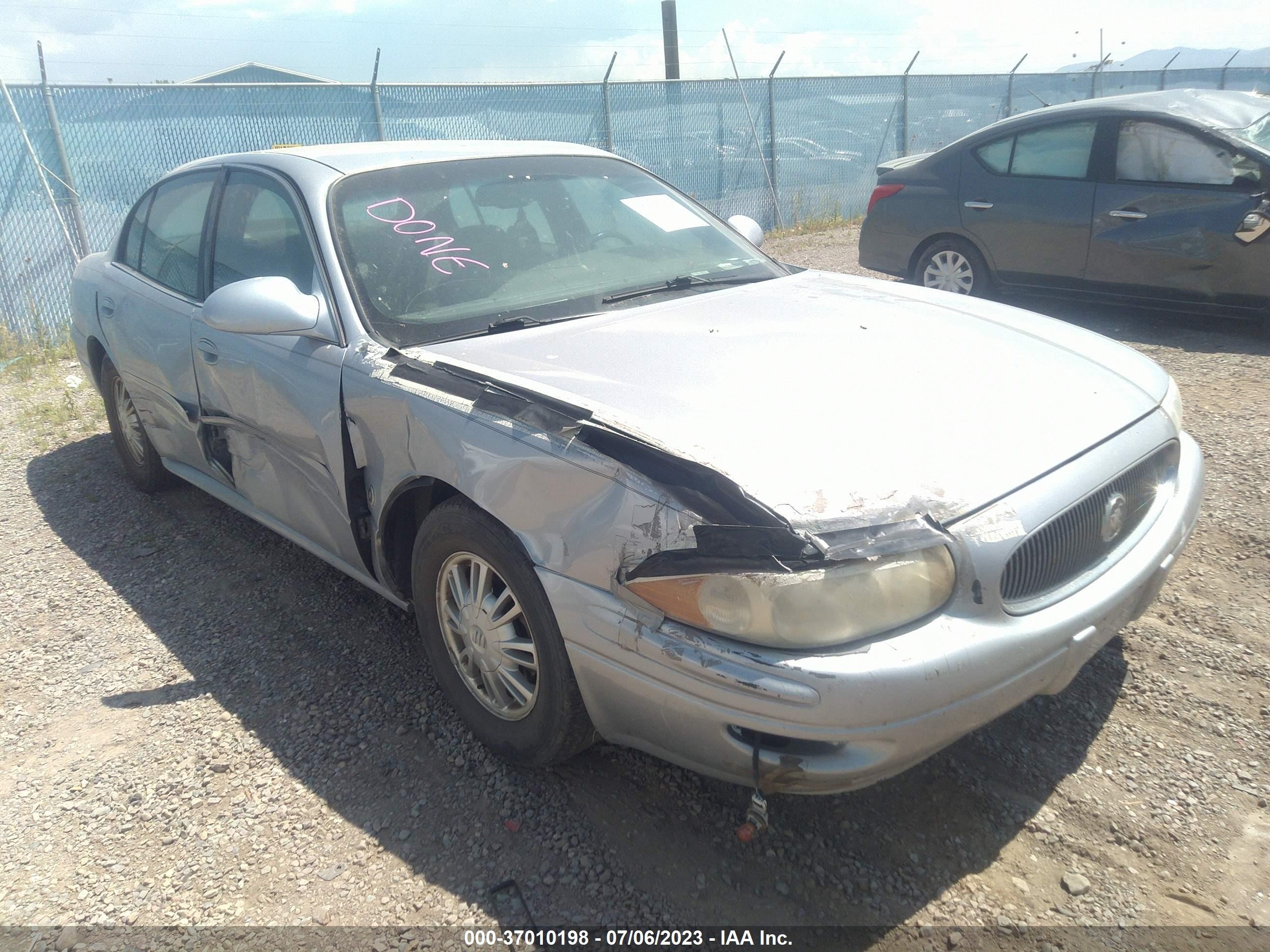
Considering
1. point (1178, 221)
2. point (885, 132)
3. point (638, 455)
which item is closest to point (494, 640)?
point (638, 455)

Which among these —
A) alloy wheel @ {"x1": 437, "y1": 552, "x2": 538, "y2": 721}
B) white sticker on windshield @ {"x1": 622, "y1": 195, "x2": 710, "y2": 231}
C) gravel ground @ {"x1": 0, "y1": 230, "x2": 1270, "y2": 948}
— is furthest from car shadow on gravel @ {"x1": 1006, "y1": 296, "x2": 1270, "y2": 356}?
alloy wheel @ {"x1": 437, "y1": 552, "x2": 538, "y2": 721}

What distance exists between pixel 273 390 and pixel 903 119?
574 inches

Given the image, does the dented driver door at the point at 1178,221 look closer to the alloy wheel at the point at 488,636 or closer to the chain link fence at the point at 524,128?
the alloy wheel at the point at 488,636

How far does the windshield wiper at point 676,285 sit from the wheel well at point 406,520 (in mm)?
887

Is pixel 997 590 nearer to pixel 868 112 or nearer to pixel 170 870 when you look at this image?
pixel 170 870

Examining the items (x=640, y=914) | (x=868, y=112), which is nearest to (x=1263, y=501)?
(x=640, y=914)

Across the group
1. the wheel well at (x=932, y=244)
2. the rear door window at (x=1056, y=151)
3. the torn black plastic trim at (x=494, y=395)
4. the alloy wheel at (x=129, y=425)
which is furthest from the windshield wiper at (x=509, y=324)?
the rear door window at (x=1056, y=151)

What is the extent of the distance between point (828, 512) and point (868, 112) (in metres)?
14.6

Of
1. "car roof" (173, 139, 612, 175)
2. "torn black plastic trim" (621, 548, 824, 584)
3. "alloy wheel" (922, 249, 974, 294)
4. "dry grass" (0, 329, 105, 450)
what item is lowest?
"dry grass" (0, 329, 105, 450)

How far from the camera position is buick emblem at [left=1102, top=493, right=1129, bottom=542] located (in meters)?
2.32

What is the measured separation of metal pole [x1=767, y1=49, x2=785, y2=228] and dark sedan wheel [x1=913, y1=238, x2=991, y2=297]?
7.04 metres

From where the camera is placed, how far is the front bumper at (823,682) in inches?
73.6

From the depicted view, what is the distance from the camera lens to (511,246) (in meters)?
3.27

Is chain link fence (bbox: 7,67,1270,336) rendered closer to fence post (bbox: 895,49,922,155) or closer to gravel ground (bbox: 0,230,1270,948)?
fence post (bbox: 895,49,922,155)
